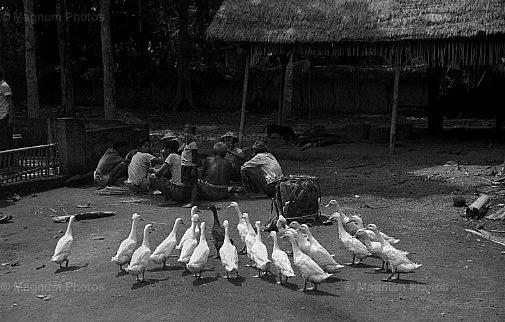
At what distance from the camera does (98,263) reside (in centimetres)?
923

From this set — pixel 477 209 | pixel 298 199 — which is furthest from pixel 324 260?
pixel 477 209

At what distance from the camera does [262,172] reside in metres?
13.1

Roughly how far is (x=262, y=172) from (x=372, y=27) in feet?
20.7

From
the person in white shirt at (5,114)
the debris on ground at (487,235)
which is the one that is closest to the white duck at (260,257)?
the debris on ground at (487,235)

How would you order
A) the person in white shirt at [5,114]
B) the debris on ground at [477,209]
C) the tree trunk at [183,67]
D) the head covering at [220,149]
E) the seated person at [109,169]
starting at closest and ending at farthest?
the debris on ground at [477,209] → the head covering at [220,149] → the seated person at [109,169] → the person in white shirt at [5,114] → the tree trunk at [183,67]

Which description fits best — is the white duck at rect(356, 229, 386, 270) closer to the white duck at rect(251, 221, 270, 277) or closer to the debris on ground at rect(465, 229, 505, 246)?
the white duck at rect(251, 221, 270, 277)

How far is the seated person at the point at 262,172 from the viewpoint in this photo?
13070 mm

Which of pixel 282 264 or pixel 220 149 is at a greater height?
pixel 220 149

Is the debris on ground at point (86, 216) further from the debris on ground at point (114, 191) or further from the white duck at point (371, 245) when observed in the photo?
the white duck at point (371, 245)

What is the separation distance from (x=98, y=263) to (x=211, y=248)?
155 cm

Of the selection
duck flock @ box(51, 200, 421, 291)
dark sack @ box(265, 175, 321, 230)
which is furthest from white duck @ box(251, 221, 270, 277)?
dark sack @ box(265, 175, 321, 230)

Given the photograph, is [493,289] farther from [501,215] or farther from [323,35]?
[323,35]

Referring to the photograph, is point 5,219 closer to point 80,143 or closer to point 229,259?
point 80,143

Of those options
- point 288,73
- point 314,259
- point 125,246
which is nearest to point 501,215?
point 314,259
